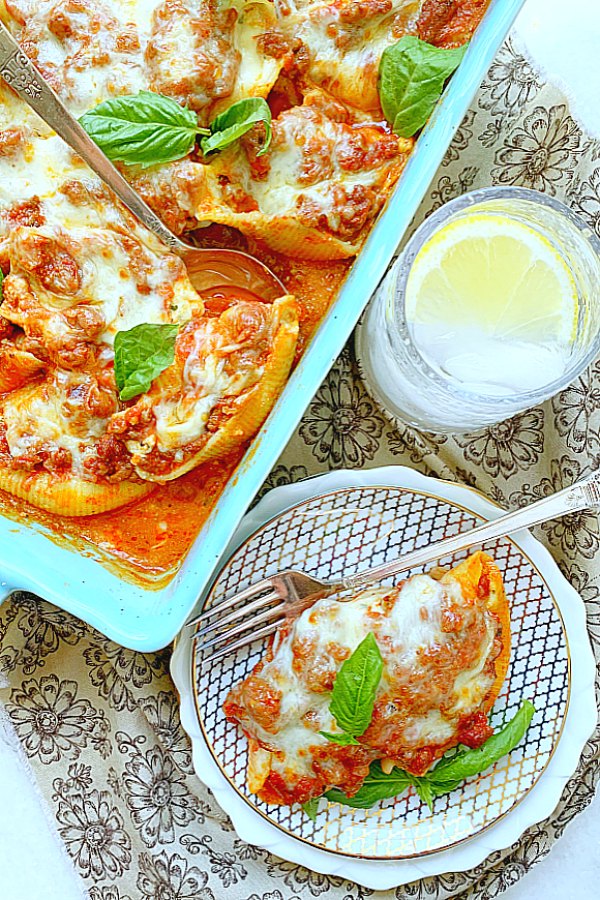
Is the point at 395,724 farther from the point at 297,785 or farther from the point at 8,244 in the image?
the point at 8,244

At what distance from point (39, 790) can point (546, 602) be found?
4.79ft

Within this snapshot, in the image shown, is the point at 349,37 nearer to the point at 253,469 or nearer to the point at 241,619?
the point at 253,469

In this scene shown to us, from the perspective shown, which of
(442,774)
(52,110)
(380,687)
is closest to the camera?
(52,110)

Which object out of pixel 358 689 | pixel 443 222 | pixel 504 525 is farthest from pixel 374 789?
pixel 443 222

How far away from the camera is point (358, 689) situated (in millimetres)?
1940

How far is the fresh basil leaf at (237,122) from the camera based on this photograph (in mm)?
1859

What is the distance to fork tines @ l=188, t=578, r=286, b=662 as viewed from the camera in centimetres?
209

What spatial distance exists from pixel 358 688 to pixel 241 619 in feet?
1.21

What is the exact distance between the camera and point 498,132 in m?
2.34

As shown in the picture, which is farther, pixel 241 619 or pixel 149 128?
pixel 241 619

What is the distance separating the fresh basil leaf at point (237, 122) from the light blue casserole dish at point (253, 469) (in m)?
0.34

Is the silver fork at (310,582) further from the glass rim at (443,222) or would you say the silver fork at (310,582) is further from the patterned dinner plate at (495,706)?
the glass rim at (443,222)

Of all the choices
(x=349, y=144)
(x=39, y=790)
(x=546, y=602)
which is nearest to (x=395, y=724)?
(x=546, y=602)

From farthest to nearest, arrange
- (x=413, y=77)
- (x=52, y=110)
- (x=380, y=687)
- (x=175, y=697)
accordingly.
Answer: (x=175, y=697) → (x=380, y=687) → (x=413, y=77) → (x=52, y=110)
